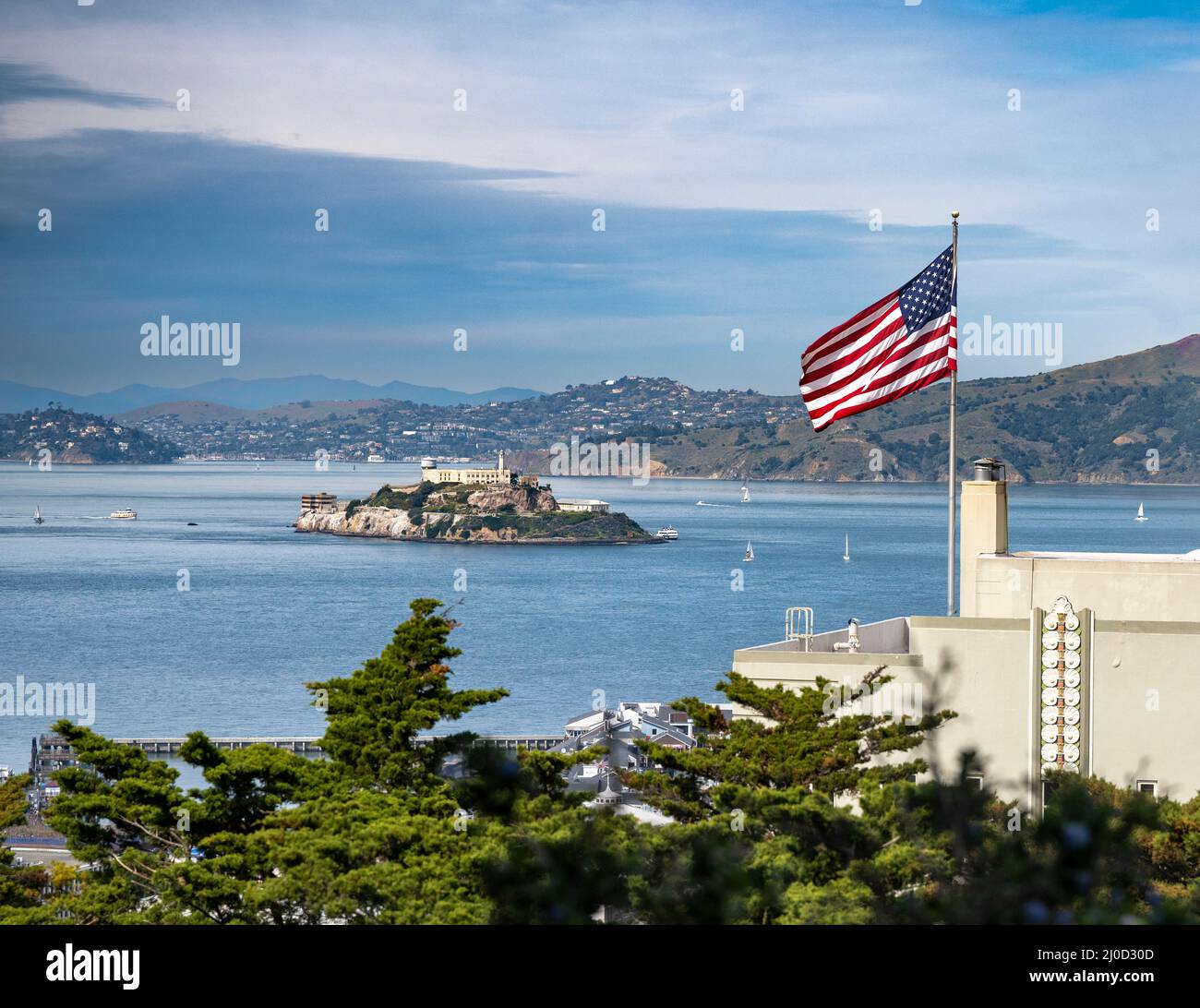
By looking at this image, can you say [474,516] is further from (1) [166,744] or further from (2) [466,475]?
(1) [166,744]

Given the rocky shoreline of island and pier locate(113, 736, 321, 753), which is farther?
the rocky shoreline of island

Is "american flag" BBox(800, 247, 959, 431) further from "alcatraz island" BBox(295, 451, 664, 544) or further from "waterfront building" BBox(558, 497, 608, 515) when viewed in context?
"waterfront building" BBox(558, 497, 608, 515)

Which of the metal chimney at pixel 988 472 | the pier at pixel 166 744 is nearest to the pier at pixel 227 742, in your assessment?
the pier at pixel 166 744

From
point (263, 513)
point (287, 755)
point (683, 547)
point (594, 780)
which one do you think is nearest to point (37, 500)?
point (263, 513)

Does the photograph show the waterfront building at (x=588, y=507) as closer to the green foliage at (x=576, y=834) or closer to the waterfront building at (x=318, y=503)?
the waterfront building at (x=318, y=503)

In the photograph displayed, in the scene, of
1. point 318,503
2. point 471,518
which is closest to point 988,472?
point 471,518

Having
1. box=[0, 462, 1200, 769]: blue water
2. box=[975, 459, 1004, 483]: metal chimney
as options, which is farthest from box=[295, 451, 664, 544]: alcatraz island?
box=[975, 459, 1004, 483]: metal chimney
